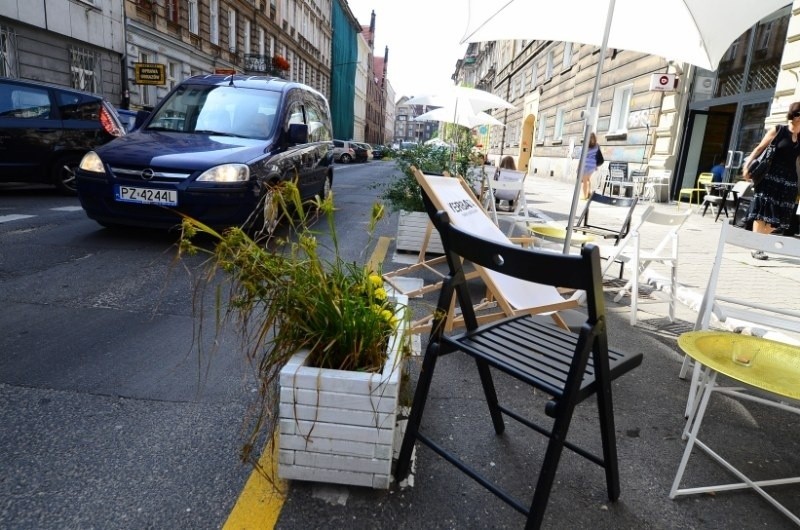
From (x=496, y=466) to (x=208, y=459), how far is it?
114 centimetres

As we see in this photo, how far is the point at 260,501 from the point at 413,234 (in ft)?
13.8

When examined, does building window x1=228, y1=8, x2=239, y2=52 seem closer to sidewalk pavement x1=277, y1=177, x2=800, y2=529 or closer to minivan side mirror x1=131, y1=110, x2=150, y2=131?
minivan side mirror x1=131, y1=110, x2=150, y2=131

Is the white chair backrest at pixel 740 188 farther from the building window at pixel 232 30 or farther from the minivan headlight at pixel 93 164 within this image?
the building window at pixel 232 30

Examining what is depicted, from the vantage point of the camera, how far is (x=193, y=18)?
25.3 m

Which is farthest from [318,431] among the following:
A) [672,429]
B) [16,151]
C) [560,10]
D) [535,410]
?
[16,151]

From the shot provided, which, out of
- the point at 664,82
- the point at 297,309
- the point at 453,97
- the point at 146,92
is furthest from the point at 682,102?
the point at 146,92

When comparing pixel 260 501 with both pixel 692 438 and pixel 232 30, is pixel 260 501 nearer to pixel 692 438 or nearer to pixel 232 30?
pixel 692 438

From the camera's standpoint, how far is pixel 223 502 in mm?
1827

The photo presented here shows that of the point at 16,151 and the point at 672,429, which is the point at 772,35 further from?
the point at 16,151

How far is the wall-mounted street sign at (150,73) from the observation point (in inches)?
741

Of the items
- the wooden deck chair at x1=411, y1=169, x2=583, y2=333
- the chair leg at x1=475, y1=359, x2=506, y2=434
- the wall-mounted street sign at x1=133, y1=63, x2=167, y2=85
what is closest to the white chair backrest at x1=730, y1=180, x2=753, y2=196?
the wooden deck chair at x1=411, y1=169, x2=583, y2=333

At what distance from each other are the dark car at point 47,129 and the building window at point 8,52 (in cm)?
819

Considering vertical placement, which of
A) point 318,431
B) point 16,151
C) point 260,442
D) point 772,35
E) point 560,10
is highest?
point 772,35

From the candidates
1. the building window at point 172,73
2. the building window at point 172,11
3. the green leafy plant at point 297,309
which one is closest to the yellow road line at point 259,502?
the green leafy plant at point 297,309
